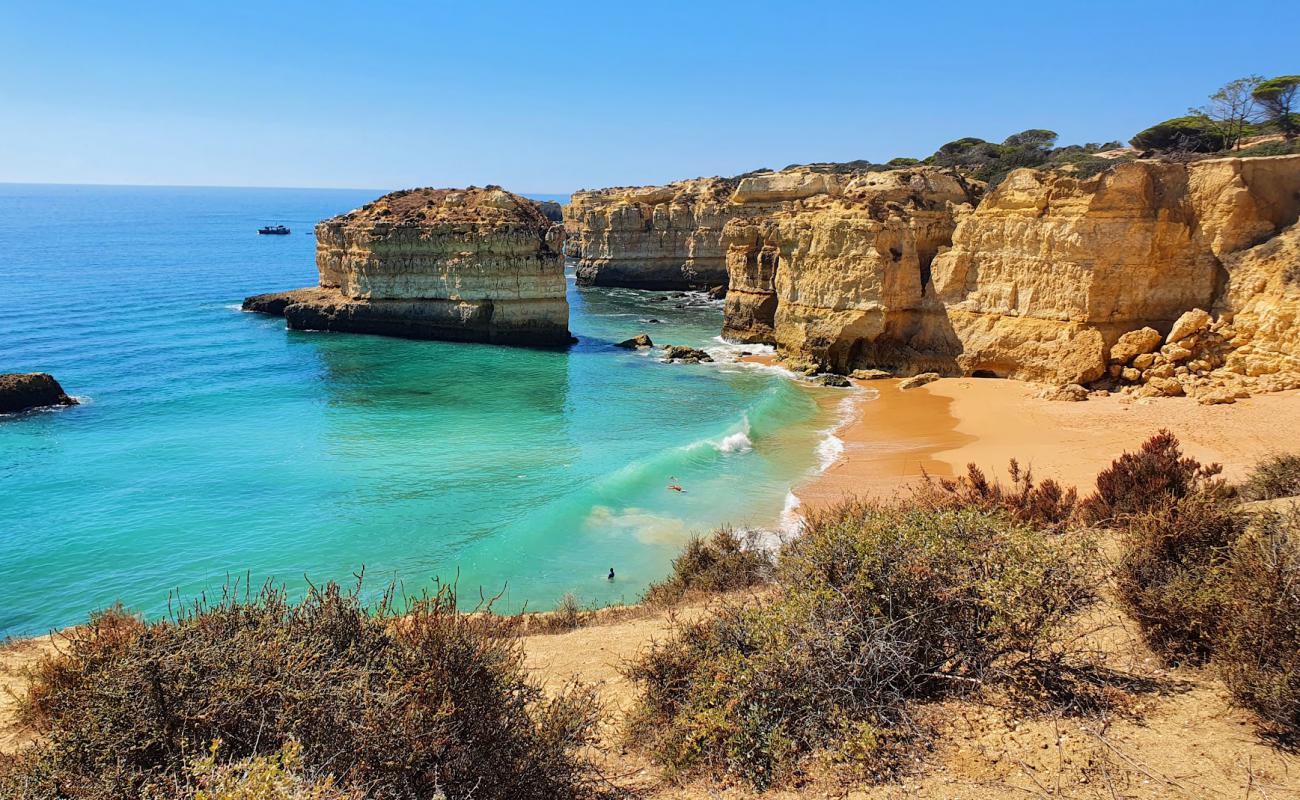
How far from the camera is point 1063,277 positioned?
850 inches

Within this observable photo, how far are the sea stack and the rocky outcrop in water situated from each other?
15563 mm

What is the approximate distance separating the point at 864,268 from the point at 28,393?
27.8m

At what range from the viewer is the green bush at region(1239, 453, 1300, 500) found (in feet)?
33.7

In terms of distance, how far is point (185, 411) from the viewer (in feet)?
78.4

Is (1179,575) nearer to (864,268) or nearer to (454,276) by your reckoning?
(864,268)

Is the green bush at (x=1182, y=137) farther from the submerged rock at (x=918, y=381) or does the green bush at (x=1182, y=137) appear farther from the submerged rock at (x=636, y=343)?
the submerged rock at (x=636, y=343)

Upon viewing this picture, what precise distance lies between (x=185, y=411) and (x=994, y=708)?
1005 inches

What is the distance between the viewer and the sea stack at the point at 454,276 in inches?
1401

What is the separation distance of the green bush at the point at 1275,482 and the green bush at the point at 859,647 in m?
6.37

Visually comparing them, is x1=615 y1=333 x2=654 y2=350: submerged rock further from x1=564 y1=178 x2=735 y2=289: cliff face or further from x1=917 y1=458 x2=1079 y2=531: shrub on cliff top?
x1=917 y1=458 x2=1079 y2=531: shrub on cliff top

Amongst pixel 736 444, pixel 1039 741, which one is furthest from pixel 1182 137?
pixel 1039 741

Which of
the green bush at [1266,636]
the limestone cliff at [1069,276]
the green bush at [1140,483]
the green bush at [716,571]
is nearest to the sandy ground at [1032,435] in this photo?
the limestone cliff at [1069,276]

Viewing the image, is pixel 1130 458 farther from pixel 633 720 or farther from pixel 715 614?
pixel 633 720

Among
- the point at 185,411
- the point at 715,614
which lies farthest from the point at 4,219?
the point at 715,614
